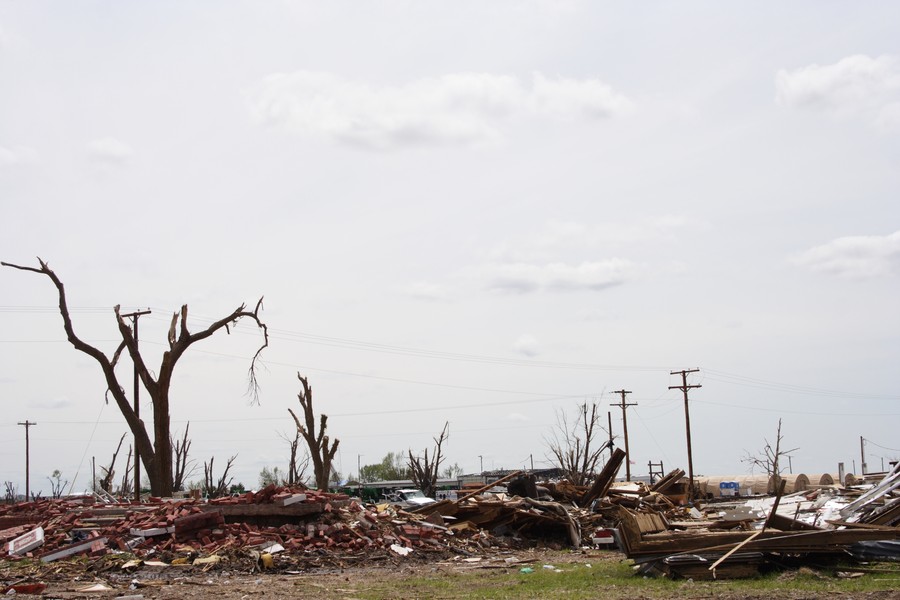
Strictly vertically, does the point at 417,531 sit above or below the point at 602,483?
below

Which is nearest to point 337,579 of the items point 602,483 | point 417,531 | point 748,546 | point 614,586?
point 614,586

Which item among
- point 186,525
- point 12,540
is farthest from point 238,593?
point 12,540

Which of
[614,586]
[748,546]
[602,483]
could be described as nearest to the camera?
[614,586]

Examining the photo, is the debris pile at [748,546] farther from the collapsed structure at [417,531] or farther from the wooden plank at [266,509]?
the wooden plank at [266,509]

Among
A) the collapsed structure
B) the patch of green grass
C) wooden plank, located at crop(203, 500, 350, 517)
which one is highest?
wooden plank, located at crop(203, 500, 350, 517)

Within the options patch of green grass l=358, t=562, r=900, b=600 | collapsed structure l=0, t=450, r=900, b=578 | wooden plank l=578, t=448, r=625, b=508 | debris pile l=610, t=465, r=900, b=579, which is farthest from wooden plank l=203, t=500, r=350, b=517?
wooden plank l=578, t=448, r=625, b=508

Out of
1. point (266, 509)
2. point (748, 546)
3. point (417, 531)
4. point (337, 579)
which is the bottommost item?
point (337, 579)

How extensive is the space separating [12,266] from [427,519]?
12.6 m

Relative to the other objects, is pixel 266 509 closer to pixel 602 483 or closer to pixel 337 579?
pixel 337 579

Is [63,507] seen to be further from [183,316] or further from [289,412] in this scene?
[289,412]

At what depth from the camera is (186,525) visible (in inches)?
713

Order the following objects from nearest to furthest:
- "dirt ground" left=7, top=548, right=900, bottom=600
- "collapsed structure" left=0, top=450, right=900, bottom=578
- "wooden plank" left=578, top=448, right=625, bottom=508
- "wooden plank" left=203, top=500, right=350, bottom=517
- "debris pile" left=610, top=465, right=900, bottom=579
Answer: "dirt ground" left=7, top=548, right=900, bottom=600
"debris pile" left=610, top=465, right=900, bottom=579
"collapsed structure" left=0, top=450, right=900, bottom=578
"wooden plank" left=203, top=500, right=350, bottom=517
"wooden plank" left=578, top=448, right=625, bottom=508

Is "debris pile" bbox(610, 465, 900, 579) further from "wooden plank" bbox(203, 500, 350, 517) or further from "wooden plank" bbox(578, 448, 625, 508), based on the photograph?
"wooden plank" bbox(578, 448, 625, 508)

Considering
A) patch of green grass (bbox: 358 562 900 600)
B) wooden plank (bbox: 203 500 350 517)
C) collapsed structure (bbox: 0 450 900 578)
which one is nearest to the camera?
patch of green grass (bbox: 358 562 900 600)
